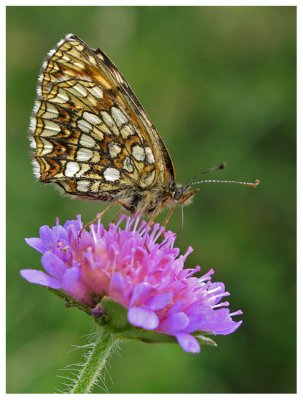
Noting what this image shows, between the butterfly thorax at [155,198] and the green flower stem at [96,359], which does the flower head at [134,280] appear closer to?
the green flower stem at [96,359]

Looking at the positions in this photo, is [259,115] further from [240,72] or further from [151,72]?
[151,72]

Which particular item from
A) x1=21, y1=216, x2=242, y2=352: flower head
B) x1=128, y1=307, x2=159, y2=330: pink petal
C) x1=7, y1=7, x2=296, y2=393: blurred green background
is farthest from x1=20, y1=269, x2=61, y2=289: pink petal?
x1=7, y1=7, x2=296, y2=393: blurred green background

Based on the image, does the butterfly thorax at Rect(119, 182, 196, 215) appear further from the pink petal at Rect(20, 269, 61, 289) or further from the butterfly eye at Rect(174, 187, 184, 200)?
the pink petal at Rect(20, 269, 61, 289)

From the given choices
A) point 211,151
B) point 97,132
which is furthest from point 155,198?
point 211,151

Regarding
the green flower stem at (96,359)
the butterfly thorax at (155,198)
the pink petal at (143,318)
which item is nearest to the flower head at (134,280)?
the pink petal at (143,318)

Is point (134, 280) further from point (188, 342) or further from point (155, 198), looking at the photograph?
point (155, 198)
